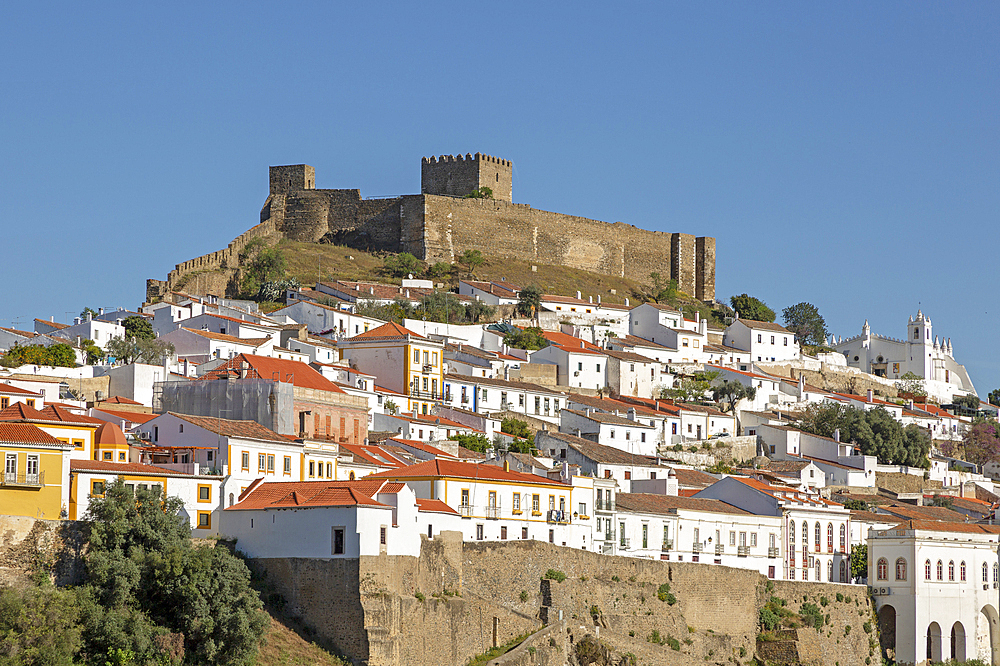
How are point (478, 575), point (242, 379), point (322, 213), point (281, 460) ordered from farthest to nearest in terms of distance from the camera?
point (322, 213)
point (242, 379)
point (281, 460)
point (478, 575)

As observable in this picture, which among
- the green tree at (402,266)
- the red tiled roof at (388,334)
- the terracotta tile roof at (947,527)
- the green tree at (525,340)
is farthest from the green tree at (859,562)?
the green tree at (402,266)

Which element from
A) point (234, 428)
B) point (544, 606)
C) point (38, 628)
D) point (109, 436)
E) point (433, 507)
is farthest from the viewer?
point (234, 428)

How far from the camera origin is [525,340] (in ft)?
284

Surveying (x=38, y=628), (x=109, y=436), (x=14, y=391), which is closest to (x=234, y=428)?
(x=109, y=436)

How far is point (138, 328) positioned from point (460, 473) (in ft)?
97.2

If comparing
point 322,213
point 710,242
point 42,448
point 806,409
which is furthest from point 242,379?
point 710,242

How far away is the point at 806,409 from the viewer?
276 feet

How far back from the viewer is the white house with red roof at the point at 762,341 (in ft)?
323

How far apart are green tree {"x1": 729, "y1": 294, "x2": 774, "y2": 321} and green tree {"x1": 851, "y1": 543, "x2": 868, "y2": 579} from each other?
52.7m

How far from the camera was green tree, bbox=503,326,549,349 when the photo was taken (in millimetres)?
85875

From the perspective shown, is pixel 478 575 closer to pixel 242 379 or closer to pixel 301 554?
pixel 301 554

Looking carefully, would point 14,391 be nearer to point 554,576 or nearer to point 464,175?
point 554,576

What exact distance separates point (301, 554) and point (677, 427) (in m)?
34.7

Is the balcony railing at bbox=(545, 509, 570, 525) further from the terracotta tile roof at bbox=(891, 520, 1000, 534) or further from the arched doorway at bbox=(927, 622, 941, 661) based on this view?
the arched doorway at bbox=(927, 622, 941, 661)
